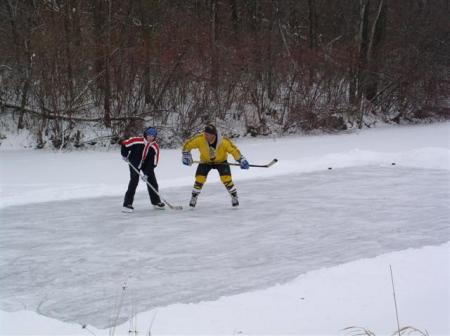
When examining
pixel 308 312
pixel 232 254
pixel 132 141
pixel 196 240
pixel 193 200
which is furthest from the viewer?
pixel 193 200

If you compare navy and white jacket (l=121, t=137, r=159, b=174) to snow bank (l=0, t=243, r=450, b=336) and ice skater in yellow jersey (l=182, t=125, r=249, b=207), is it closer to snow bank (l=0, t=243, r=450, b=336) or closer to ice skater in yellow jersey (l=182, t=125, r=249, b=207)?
ice skater in yellow jersey (l=182, t=125, r=249, b=207)

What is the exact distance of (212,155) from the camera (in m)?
7.89

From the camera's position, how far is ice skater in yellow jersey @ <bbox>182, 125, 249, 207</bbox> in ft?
→ 25.7

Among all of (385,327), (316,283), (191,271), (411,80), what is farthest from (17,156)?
(411,80)

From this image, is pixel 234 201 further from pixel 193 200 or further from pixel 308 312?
pixel 308 312

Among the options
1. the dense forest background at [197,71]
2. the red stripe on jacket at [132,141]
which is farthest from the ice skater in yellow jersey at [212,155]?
the dense forest background at [197,71]

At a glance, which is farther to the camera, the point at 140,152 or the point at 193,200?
the point at 193,200

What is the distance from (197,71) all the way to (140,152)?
925 cm

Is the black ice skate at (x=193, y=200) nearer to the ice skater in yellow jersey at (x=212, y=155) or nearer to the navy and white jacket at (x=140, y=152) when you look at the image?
the ice skater in yellow jersey at (x=212, y=155)

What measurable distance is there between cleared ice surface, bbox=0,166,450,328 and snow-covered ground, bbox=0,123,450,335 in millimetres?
20

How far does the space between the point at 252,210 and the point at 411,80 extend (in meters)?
14.6

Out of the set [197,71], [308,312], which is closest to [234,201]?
[308,312]

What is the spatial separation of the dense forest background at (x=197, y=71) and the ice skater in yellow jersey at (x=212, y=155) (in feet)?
26.1

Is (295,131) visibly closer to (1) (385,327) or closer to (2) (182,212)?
(2) (182,212)
